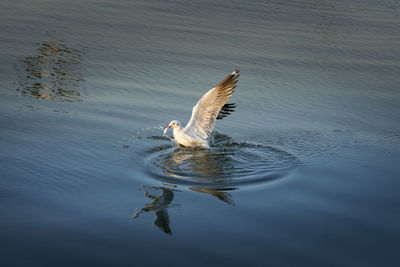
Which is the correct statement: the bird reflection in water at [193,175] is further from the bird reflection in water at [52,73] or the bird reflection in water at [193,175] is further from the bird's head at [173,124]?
the bird reflection in water at [52,73]

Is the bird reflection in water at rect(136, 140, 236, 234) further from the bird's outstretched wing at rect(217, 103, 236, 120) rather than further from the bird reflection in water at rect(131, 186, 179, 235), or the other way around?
the bird's outstretched wing at rect(217, 103, 236, 120)

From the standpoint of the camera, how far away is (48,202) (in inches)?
272

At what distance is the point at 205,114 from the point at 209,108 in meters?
0.14

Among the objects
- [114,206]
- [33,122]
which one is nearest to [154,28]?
[33,122]

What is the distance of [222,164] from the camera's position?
927 centimetres

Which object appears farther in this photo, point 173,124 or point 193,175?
point 173,124

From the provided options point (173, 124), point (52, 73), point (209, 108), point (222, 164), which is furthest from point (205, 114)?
point (52, 73)

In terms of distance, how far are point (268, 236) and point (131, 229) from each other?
5.08 ft

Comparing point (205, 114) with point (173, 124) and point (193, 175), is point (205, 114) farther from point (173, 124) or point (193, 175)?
point (193, 175)

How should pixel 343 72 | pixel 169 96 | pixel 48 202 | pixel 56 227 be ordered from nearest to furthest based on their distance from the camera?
pixel 56 227, pixel 48 202, pixel 169 96, pixel 343 72

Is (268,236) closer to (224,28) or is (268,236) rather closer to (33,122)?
(33,122)

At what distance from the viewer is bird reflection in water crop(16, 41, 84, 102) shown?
11.8 m

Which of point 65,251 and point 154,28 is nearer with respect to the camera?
point 65,251

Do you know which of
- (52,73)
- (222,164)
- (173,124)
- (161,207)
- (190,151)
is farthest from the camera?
(52,73)
